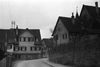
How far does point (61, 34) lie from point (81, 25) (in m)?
6.30

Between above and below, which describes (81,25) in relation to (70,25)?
below

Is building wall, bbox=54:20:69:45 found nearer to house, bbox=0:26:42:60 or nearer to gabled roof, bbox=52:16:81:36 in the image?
gabled roof, bbox=52:16:81:36

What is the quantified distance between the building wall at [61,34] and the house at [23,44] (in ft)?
55.4

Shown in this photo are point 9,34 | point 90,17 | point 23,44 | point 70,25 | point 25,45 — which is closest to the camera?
point 90,17

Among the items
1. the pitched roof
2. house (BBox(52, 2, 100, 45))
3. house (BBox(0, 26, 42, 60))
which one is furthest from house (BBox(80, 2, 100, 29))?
the pitched roof

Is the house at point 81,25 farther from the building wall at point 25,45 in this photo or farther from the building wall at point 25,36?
the building wall at point 25,45

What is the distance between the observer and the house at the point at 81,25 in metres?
38.2

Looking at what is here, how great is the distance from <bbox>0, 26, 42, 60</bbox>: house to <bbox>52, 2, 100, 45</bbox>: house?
59.4 feet

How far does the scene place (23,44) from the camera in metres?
61.7

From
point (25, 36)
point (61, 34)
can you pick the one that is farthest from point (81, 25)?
point (25, 36)

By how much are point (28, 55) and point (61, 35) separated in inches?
840

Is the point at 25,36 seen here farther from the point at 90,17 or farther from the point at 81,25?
the point at 90,17

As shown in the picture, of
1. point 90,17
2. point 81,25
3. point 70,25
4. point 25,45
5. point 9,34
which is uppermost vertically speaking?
point 90,17

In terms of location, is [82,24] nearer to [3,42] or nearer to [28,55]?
[28,55]
